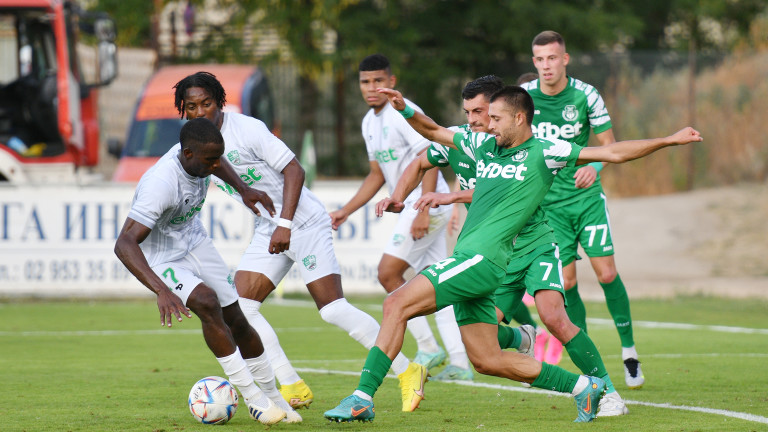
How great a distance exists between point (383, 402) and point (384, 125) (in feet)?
8.21

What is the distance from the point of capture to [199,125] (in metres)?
6.43

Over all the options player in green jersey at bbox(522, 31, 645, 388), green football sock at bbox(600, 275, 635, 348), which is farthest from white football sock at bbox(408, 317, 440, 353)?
green football sock at bbox(600, 275, 635, 348)

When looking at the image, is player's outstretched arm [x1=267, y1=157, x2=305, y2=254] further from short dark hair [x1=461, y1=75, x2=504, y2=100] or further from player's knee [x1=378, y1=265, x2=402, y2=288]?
player's knee [x1=378, y1=265, x2=402, y2=288]

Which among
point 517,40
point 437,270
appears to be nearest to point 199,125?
point 437,270

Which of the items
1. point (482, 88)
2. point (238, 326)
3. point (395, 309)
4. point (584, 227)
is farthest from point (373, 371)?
point (584, 227)

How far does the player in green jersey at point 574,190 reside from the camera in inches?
333

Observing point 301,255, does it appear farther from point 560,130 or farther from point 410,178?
point 560,130

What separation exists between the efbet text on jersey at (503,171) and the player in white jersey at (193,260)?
159 cm

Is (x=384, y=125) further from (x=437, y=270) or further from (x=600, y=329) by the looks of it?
(x=600, y=329)

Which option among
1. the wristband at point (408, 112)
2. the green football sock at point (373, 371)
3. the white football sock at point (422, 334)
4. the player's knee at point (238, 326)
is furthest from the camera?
the white football sock at point (422, 334)

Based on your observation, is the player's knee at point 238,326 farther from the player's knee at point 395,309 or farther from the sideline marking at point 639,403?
the sideline marking at point 639,403

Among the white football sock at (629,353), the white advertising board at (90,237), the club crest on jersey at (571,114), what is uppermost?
→ the club crest on jersey at (571,114)

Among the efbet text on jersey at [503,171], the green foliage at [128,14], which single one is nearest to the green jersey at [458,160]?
Result: the efbet text on jersey at [503,171]

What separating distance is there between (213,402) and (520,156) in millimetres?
2353
